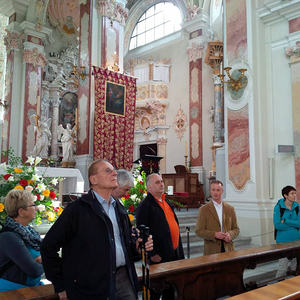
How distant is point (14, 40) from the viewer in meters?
14.3

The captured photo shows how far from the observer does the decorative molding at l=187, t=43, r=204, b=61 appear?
49.2ft

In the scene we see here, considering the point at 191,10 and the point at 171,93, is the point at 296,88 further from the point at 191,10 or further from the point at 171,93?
the point at 171,93

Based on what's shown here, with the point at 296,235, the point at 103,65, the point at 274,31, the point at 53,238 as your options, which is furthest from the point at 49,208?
the point at 103,65

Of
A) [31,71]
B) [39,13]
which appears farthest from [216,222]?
[39,13]

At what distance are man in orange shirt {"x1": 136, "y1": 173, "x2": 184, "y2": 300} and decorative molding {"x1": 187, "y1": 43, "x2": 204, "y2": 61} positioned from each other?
42.0 ft

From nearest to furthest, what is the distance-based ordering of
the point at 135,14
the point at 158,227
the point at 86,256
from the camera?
1. the point at 86,256
2. the point at 158,227
3. the point at 135,14

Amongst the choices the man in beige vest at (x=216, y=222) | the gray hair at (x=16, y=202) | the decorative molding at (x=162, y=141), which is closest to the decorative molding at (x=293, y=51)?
the man in beige vest at (x=216, y=222)

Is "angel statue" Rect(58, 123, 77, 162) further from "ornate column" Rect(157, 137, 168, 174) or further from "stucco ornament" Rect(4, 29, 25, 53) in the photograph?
"ornate column" Rect(157, 137, 168, 174)

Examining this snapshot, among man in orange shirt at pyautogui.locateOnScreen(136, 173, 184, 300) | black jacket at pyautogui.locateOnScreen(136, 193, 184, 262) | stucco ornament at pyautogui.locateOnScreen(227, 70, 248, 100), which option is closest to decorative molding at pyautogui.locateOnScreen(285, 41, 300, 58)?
stucco ornament at pyautogui.locateOnScreen(227, 70, 248, 100)

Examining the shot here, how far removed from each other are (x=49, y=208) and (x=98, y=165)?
210 centimetres

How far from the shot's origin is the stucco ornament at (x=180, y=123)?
51.5 feet

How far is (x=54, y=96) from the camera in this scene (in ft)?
59.4

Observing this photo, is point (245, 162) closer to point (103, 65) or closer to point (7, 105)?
point (103, 65)

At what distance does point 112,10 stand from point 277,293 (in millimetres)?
11645
